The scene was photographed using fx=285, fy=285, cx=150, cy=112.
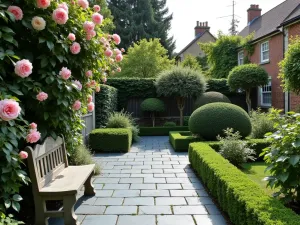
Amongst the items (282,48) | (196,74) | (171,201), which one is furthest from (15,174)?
(282,48)

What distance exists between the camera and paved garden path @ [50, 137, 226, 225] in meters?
3.66

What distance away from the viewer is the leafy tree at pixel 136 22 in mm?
28250

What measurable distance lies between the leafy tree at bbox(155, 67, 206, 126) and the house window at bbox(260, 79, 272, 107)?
13.4ft

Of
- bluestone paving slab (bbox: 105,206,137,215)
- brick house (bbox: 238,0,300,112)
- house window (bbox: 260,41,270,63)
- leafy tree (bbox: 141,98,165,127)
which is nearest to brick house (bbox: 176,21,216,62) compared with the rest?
brick house (bbox: 238,0,300,112)

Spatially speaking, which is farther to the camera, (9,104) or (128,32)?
(128,32)

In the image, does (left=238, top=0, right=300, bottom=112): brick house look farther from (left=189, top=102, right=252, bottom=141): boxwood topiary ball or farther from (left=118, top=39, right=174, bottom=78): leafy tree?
(left=118, top=39, right=174, bottom=78): leafy tree

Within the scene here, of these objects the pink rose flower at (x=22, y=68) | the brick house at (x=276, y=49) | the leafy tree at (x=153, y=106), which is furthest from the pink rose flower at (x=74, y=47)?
the brick house at (x=276, y=49)

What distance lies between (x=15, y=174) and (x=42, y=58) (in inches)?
50.1

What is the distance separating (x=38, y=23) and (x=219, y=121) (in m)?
6.17

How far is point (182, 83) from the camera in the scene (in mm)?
13820

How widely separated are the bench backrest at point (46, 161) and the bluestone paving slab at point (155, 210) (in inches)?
51.0

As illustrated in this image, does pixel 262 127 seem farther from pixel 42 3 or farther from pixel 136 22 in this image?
pixel 136 22

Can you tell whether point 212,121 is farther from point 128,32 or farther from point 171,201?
point 128,32

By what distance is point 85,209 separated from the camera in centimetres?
400
